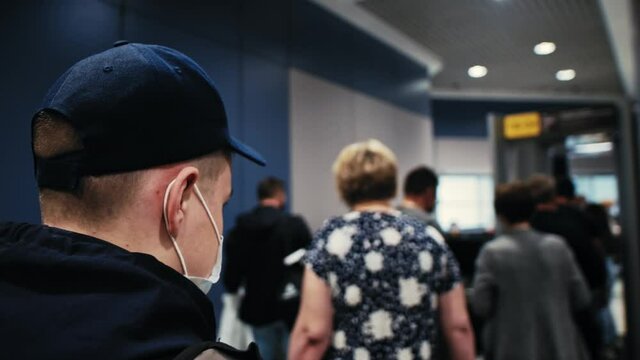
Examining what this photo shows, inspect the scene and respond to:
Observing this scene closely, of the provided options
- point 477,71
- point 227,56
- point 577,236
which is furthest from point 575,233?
point 477,71

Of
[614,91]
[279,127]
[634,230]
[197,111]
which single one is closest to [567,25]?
[634,230]

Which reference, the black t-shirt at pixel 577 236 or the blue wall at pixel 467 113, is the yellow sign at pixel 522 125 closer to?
the black t-shirt at pixel 577 236

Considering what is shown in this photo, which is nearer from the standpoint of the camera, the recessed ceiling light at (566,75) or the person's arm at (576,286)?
the person's arm at (576,286)

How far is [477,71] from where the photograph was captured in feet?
23.1

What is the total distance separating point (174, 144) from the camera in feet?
2.12

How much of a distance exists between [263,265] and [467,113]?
630 centimetres

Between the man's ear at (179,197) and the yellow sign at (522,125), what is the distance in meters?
3.69

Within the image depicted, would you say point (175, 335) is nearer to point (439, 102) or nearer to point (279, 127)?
point (279, 127)

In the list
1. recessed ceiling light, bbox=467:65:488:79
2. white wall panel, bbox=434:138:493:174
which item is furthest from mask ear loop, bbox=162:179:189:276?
white wall panel, bbox=434:138:493:174

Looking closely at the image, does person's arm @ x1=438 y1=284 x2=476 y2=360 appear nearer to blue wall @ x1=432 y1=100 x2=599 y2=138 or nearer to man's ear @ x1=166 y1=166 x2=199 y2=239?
man's ear @ x1=166 y1=166 x2=199 y2=239

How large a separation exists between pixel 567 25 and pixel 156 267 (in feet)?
18.4

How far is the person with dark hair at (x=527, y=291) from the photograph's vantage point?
2.29 m

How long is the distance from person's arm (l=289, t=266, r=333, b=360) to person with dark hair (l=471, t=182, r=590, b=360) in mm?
1087

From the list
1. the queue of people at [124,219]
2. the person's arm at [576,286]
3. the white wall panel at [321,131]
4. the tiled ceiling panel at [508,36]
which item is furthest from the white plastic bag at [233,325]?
the tiled ceiling panel at [508,36]
